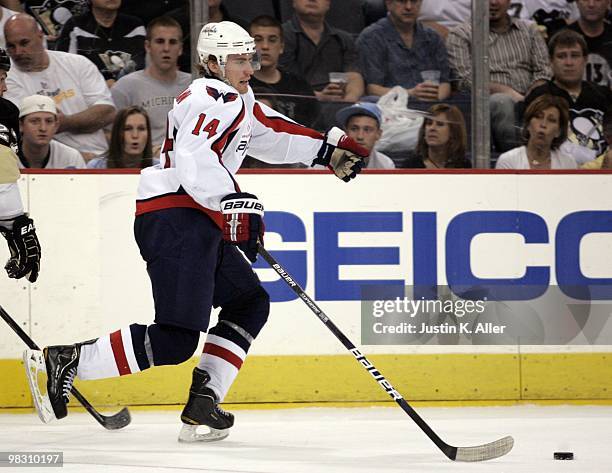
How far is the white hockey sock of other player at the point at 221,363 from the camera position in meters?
3.81

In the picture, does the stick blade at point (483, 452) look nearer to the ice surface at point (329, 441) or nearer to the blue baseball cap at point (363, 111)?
the ice surface at point (329, 441)

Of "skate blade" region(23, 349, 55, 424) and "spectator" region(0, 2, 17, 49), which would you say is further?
"spectator" region(0, 2, 17, 49)

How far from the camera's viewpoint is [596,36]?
522 cm

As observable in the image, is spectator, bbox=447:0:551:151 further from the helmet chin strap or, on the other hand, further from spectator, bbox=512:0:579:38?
the helmet chin strap

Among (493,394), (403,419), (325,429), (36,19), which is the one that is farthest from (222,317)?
(36,19)

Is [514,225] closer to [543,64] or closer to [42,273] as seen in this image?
[543,64]

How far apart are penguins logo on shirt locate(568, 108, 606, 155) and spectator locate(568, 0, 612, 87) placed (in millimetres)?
159

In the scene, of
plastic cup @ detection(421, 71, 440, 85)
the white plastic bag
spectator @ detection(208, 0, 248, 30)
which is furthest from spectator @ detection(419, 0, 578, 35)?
spectator @ detection(208, 0, 248, 30)

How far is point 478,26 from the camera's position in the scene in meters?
4.99

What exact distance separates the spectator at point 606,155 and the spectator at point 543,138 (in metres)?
0.08

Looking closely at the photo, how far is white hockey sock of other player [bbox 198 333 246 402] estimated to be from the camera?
12.5ft

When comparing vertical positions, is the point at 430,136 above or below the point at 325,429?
above

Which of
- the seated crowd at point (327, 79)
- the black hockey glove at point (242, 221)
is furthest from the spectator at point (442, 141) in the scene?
the black hockey glove at point (242, 221)

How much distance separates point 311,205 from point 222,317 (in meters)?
1.03
